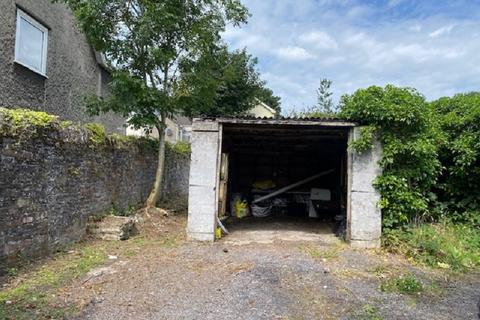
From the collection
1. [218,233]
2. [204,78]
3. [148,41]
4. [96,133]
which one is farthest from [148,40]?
[218,233]

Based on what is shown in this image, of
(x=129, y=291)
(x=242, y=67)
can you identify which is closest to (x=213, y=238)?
(x=129, y=291)

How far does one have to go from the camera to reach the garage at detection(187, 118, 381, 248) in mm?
8891

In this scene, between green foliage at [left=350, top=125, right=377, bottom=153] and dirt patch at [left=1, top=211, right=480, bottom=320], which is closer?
dirt patch at [left=1, top=211, right=480, bottom=320]

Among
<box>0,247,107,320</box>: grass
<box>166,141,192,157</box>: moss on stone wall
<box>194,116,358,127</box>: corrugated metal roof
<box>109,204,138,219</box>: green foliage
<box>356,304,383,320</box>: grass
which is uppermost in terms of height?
<box>194,116,358,127</box>: corrugated metal roof

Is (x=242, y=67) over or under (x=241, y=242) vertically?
over

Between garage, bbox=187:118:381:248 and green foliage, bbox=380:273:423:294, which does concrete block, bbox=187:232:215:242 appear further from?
green foliage, bbox=380:273:423:294

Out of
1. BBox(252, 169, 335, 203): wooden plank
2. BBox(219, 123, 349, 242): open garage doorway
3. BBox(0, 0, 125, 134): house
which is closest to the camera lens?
BBox(0, 0, 125, 134): house

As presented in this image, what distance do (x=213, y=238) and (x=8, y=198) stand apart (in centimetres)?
458

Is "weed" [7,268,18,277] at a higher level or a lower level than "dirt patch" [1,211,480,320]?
higher

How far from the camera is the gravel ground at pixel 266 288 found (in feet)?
16.3

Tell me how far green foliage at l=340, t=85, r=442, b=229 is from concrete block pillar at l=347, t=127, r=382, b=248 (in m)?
0.16

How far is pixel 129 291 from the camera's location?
5602 mm

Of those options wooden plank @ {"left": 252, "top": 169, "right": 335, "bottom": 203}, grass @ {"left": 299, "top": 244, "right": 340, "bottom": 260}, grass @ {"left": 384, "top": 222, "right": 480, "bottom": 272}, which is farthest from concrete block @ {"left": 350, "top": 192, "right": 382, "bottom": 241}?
wooden plank @ {"left": 252, "top": 169, "right": 335, "bottom": 203}

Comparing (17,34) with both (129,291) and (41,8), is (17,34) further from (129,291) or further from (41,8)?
(129,291)
